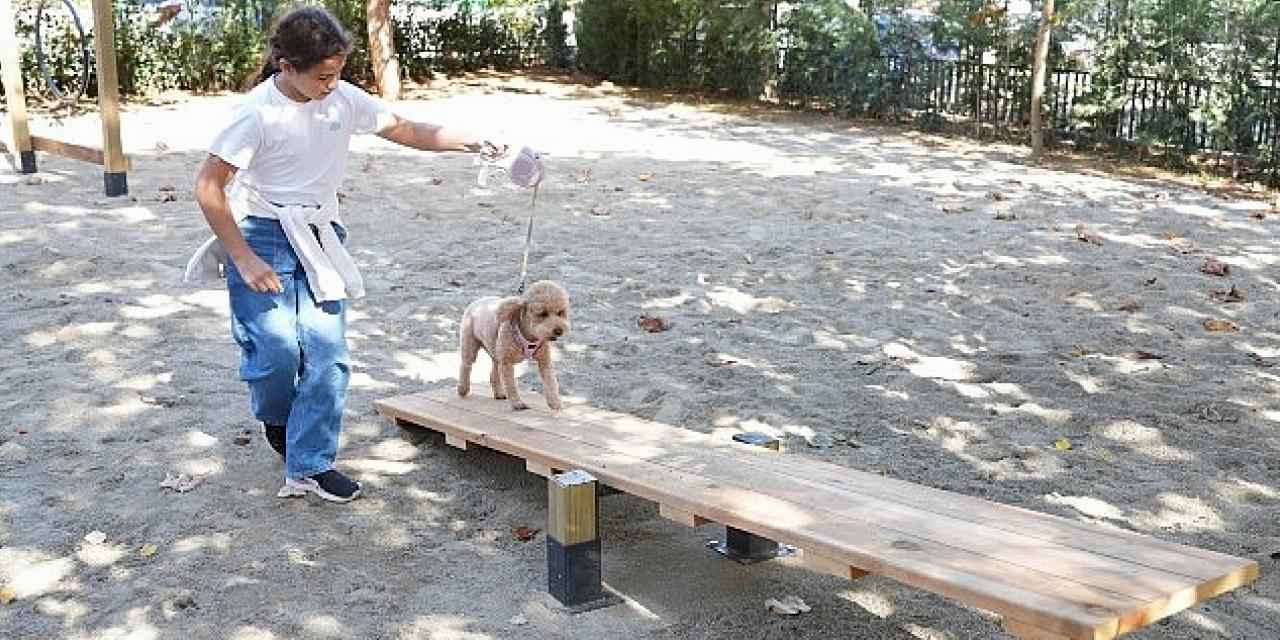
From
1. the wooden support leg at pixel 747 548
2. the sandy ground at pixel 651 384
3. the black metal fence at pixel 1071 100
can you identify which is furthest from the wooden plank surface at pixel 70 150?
the black metal fence at pixel 1071 100

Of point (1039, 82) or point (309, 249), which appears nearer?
point (309, 249)

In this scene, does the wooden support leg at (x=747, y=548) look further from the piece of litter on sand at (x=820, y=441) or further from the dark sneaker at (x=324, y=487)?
the dark sneaker at (x=324, y=487)

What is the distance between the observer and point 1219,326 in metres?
7.25

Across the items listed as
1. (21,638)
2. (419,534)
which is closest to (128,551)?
(21,638)

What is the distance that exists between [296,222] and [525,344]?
35.5 inches

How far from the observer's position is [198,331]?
22.8 feet

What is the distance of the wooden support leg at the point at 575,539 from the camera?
158 inches

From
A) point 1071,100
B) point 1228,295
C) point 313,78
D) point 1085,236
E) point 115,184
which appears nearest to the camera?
point 313,78

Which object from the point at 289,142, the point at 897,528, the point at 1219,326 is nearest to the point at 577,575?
the point at 897,528

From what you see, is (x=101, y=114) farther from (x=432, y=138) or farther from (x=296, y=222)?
(x=296, y=222)

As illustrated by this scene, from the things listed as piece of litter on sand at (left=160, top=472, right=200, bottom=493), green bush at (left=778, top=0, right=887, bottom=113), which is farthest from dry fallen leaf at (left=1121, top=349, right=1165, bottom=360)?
green bush at (left=778, top=0, right=887, bottom=113)

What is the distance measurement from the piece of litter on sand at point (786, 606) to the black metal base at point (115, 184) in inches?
311

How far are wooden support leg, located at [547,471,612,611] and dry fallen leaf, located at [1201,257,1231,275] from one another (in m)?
5.80

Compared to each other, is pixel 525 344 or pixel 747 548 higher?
pixel 525 344
